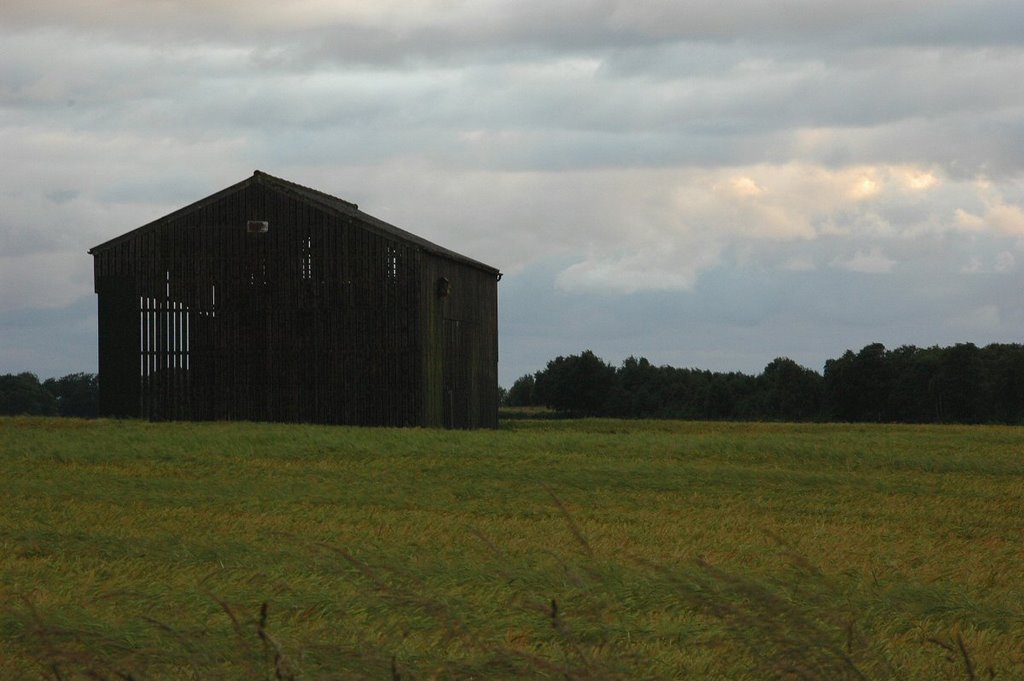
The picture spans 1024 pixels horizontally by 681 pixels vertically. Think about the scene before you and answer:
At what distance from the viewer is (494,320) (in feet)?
163

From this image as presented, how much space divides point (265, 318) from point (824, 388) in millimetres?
65326

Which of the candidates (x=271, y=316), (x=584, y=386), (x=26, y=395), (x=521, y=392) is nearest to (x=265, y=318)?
(x=271, y=316)

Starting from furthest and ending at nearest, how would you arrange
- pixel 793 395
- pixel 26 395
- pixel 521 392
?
pixel 521 392 < pixel 26 395 < pixel 793 395

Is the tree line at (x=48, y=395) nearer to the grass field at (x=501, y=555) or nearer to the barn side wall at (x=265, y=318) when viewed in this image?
the barn side wall at (x=265, y=318)

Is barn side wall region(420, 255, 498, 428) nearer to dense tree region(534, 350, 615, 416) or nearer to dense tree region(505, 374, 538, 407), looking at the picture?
dense tree region(534, 350, 615, 416)

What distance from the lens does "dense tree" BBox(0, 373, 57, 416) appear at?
101 m

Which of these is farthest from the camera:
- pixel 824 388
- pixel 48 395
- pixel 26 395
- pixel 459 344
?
pixel 48 395

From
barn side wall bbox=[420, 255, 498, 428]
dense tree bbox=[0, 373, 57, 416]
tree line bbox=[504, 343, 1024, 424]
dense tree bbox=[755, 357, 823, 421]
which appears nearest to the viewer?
barn side wall bbox=[420, 255, 498, 428]

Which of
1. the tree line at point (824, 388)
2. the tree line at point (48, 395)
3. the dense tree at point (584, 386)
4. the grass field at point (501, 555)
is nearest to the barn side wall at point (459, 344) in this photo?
the grass field at point (501, 555)

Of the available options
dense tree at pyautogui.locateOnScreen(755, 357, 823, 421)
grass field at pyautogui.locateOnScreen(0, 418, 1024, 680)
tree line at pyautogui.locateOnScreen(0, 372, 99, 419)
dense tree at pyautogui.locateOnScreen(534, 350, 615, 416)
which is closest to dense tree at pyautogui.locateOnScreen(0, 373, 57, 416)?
tree line at pyautogui.locateOnScreen(0, 372, 99, 419)

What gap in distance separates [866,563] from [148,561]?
8692 millimetres

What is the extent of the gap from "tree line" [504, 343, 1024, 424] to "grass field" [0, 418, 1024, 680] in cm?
5234

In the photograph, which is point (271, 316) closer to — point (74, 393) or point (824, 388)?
point (824, 388)

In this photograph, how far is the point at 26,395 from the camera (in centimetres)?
10588
